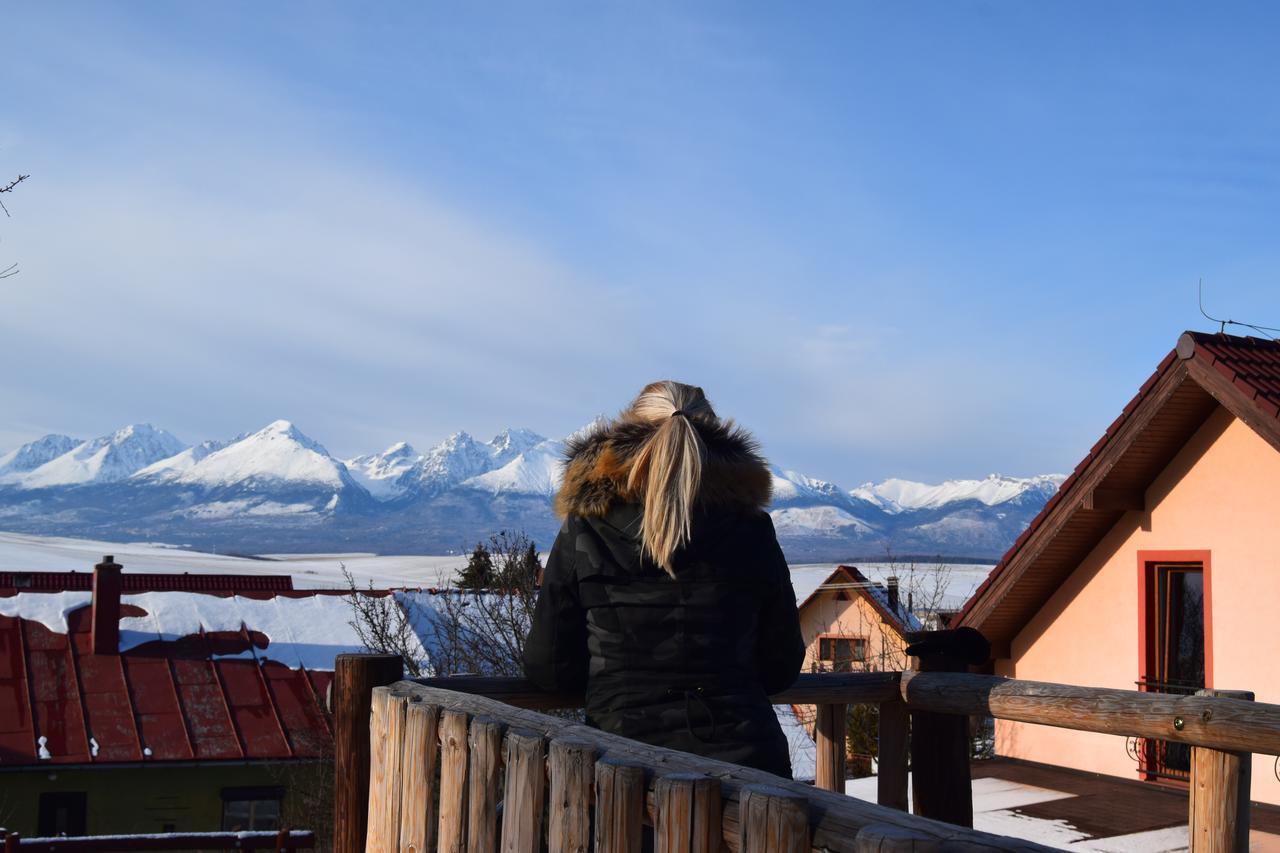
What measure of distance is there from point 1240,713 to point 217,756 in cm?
2180

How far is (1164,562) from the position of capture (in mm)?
10312

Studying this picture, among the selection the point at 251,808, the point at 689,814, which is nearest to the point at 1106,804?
the point at 689,814

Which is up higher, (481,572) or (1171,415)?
(1171,415)

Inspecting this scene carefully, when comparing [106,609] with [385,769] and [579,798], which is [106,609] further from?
[579,798]

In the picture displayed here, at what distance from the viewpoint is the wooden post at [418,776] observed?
341 centimetres

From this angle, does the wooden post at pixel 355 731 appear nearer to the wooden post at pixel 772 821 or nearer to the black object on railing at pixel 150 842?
the wooden post at pixel 772 821

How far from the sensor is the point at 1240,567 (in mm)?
9625

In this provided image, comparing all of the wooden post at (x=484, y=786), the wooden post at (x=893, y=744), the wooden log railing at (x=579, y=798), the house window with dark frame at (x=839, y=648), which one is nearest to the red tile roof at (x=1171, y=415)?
the wooden post at (x=893, y=744)

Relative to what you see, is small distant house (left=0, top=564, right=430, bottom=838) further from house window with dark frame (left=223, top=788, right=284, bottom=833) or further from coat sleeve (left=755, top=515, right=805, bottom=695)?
coat sleeve (left=755, top=515, right=805, bottom=695)

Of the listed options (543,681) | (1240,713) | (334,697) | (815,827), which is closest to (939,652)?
(1240,713)

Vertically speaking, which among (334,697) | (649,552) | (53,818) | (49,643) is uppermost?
(649,552)

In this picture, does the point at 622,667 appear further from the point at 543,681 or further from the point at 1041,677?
the point at 1041,677

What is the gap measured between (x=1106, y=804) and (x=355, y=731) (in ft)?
18.1

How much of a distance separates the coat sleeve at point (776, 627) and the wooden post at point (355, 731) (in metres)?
1.12
